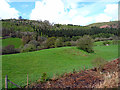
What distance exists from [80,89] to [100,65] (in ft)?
23.4

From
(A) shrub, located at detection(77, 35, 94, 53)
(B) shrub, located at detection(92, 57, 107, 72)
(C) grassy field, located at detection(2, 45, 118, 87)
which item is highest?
(A) shrub, located at detection(77, 35, 94, 53)

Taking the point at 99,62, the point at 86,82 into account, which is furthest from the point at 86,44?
the point at 86,82

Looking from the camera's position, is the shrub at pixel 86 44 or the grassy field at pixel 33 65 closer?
the grassy field at pixel 33 65

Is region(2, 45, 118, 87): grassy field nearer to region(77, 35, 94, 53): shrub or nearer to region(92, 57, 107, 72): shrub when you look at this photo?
region(92, 57, 107, 72): shrub

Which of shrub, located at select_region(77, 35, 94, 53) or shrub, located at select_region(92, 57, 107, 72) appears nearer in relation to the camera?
shrub, located at select_region(92, 57, 107, 72)

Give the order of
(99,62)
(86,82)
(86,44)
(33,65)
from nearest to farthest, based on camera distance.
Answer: (86,82), (99,62), (33,65), (86,44)

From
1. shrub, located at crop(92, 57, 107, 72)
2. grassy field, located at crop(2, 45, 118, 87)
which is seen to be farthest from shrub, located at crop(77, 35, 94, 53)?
shrub, located at crop(92, 57, 107, 72)

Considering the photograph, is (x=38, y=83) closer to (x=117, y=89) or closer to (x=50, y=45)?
(x=117, y=89)

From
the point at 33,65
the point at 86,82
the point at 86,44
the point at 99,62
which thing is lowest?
the point at 33,65

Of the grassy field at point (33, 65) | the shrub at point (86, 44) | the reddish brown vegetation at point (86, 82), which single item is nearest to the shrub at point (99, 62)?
the grassy field at point (33, 65)

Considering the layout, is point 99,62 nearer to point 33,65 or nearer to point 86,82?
point 86,82

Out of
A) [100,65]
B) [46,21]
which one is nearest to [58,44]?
[100,65]

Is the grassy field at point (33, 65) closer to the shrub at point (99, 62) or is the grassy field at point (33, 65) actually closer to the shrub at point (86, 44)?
the shrub at point (99, 62)

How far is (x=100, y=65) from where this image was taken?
13.6m
